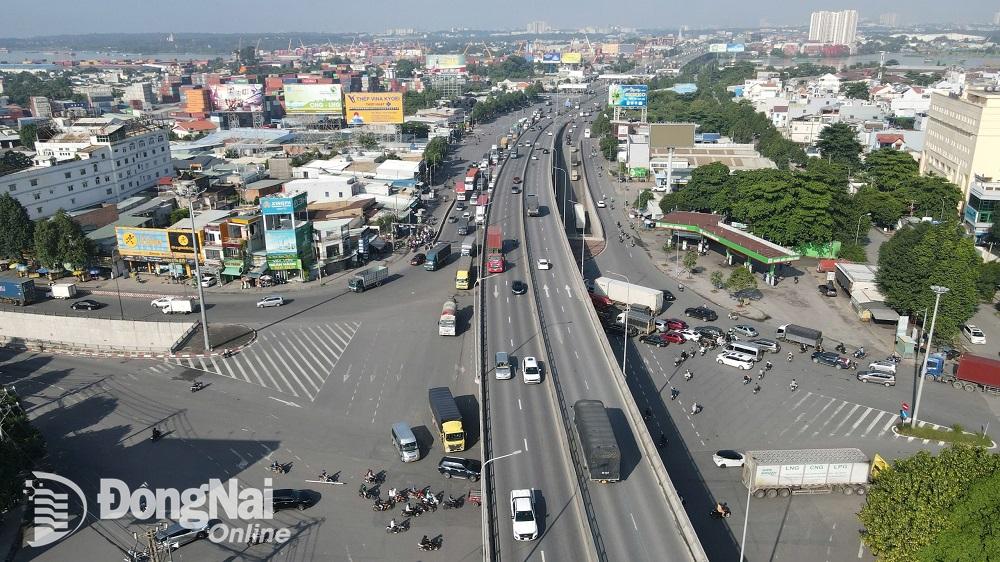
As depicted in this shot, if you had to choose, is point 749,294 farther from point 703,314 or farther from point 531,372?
point 531,372

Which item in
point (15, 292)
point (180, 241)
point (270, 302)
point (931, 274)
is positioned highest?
point (931, 274)

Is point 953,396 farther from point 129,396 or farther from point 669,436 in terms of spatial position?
point 129,396

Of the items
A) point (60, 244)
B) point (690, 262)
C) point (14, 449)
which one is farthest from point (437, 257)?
point (14, 449)

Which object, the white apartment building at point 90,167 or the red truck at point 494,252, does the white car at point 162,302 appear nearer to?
the red truck at point 494,252

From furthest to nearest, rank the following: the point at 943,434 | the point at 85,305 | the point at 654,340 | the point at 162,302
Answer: the point at 85,305 → the point at 162,302 → the point at 654,340 → the point at 943,434

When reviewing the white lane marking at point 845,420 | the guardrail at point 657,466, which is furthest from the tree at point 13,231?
the white lane marking at point 845,420

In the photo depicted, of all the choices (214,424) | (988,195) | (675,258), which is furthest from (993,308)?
(214,424)

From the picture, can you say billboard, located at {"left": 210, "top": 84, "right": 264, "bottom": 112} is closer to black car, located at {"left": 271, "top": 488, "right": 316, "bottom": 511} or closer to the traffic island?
black car, located at {"left": 271, "top": 488, "right": 316, "bottom": 511}
